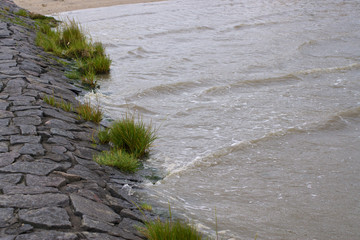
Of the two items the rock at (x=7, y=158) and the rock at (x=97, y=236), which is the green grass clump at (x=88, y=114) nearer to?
the rock at (x=7, y=158)

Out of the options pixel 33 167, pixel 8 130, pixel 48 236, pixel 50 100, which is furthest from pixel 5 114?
pixel 48 236

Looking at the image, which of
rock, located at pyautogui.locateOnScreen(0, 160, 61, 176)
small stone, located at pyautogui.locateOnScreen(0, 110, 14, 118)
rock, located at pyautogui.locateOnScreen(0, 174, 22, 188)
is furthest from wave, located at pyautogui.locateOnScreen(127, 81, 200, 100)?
rock, located at pyautogui.locateOnScreen(0, 174, 22, 188)

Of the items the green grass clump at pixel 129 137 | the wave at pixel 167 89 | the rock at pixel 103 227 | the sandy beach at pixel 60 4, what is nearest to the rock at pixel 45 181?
the rock at pixel 103 227

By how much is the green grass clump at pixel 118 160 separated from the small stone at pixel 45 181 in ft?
3.55

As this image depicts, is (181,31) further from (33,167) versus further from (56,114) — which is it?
(33,167)

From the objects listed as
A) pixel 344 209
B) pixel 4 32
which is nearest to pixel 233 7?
pixel 4 32

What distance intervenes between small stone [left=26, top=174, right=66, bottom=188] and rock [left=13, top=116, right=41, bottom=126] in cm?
135

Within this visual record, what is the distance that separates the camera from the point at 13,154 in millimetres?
4062

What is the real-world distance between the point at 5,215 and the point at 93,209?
0.71m

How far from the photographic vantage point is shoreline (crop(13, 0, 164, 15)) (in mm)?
19844

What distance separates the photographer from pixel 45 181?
366 centimetres

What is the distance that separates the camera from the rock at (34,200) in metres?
3.19

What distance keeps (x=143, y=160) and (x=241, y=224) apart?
6.17 ft

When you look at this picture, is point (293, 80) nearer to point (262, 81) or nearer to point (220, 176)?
point (262, 81)
